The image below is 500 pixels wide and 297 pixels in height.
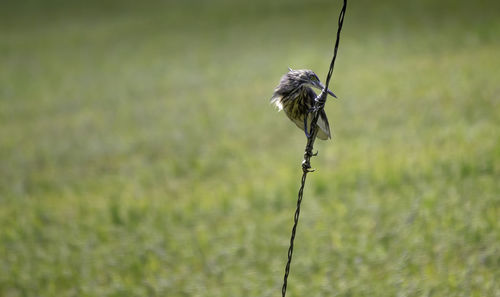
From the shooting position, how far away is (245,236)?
19.7 feet

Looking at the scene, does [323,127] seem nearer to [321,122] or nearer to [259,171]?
[321,122]

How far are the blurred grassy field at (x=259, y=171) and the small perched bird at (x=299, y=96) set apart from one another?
252 centimetres

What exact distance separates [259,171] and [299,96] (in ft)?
18.8

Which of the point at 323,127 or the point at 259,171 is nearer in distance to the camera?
the point at 323,127

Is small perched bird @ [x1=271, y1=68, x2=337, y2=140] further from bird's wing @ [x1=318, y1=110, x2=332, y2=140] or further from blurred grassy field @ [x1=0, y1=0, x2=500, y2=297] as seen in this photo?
blurred grassy field @ [x1=0, y1=0, x2=500, y2=297]

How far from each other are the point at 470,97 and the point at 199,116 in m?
6.06

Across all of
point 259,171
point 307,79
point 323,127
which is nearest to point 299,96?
point 307,79

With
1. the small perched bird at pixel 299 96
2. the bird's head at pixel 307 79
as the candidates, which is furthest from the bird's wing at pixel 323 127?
the bird's head at pixel 307 79

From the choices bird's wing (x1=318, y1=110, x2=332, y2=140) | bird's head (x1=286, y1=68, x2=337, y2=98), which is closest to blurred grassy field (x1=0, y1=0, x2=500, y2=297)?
bird's wing (x1=318, y1=110, x2=332, y2=140)

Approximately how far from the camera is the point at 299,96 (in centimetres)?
242

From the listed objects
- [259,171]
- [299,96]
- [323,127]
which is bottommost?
[323,127]

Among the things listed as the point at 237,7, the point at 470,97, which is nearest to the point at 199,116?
the point at 470,97

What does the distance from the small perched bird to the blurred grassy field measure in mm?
2519

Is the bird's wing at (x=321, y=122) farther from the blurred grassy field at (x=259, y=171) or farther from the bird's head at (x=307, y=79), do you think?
the blurred grassy field at (x=259, y=171)
